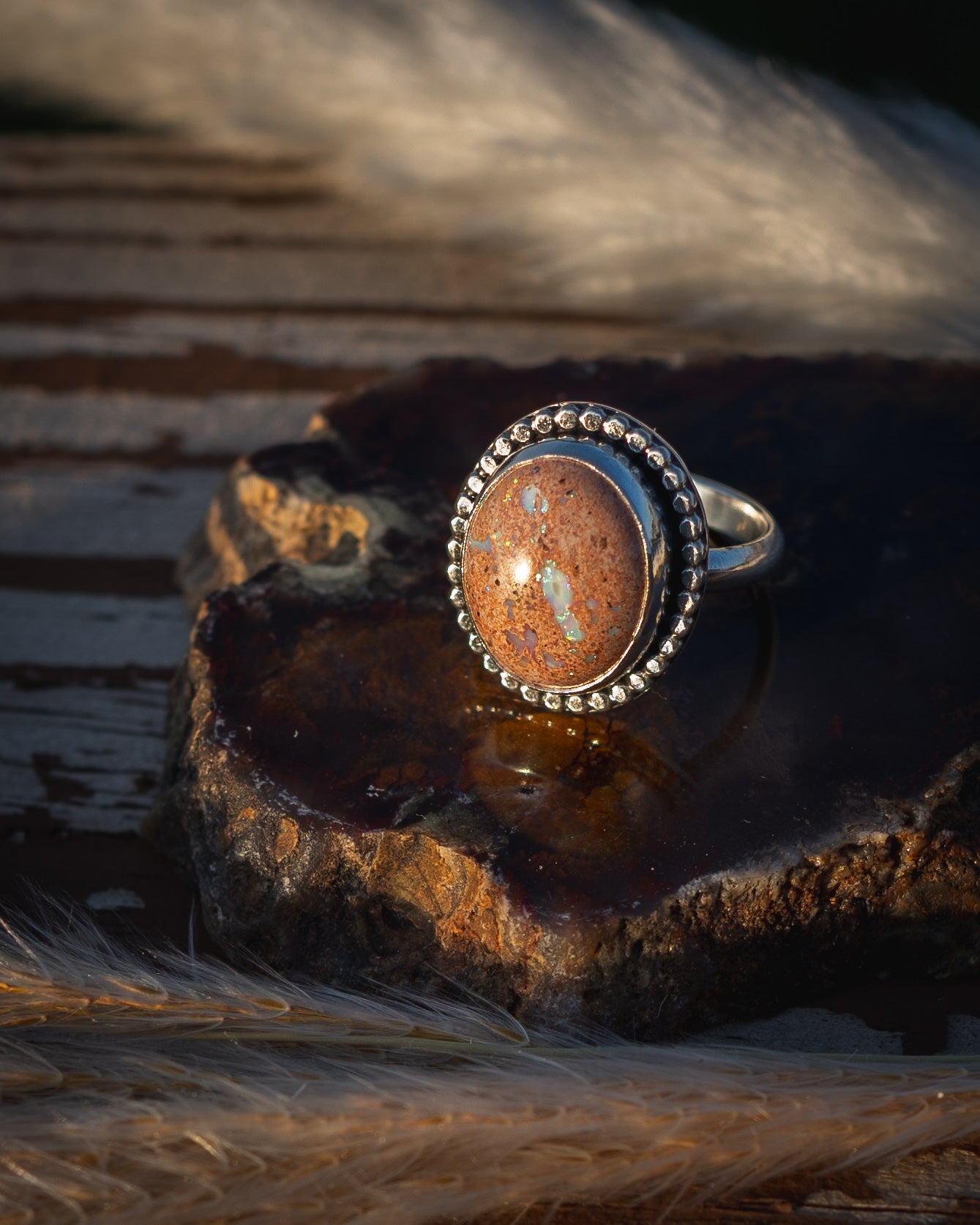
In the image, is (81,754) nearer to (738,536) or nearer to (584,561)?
(584,561)

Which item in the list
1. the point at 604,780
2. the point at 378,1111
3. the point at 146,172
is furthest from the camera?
the point at 146,172

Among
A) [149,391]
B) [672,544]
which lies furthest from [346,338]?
[672,544]

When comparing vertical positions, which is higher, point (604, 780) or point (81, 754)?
point (604, 780)

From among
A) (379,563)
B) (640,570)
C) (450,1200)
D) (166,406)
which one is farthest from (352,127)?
(450,1200)

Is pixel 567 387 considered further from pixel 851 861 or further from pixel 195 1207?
pixel 195 1207

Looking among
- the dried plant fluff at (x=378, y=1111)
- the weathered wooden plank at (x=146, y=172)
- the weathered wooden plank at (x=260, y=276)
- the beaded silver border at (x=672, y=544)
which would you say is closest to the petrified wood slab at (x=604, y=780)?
the beaded silver border at (x=672, y=544)

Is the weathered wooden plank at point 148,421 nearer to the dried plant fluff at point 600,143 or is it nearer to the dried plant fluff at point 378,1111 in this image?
the dried plant fluff at point 600,143

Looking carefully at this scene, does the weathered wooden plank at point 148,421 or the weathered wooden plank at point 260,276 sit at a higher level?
the weathered wooden plank at point 260,276
